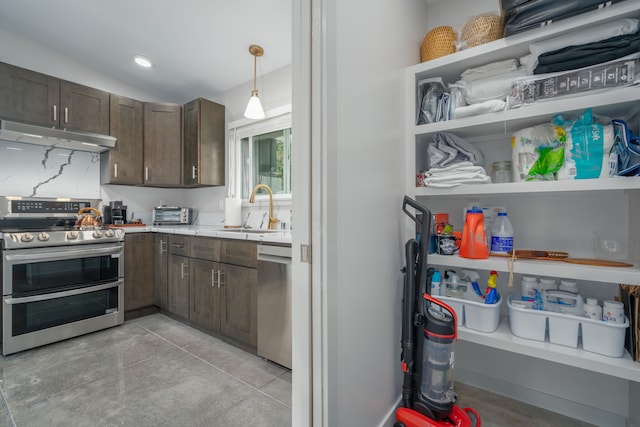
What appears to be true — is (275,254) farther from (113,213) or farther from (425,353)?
(113,213)

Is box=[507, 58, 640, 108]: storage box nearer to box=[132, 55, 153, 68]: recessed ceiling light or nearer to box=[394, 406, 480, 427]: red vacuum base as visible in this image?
box=[394, 406, 480, 427]: red vacuum base

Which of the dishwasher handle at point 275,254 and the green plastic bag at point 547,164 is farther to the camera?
the dishwasher handle at point 275,254

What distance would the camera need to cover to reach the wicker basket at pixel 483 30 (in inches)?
56.1

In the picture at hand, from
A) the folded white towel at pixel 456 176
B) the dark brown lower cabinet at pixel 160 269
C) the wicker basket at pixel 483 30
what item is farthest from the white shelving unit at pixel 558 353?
the dark brown lower cabinet at pixel 160 269

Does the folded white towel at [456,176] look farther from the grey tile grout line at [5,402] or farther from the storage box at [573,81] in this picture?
the grey tile grout line at [5,402]

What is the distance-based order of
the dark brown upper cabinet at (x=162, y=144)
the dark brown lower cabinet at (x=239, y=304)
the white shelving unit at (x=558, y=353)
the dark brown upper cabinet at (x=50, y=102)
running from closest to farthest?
the white shelving unit at (x=558, y=353)
the dark brown lower cabinet at (x=239, y=304)
the dark brown upper cabinet at (x=50, y=102)
the dark brown upper cabinet at (x=162, y=144)

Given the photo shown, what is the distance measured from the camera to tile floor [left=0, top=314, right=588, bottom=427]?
145 cm

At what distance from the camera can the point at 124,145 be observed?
3031 mm

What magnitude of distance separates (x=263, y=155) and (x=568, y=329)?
2.86 meters

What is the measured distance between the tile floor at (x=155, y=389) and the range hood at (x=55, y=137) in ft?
5.94

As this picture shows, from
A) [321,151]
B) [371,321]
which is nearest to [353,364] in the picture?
[371,321]

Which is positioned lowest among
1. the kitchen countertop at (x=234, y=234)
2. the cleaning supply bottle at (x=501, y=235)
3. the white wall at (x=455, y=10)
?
the kitchen countertop at (x=234, y=234)

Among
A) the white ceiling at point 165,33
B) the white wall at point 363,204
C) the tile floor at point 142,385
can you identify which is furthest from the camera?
the white ceiling at point 165,33

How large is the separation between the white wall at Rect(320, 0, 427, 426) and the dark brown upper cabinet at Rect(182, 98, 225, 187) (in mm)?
2397
